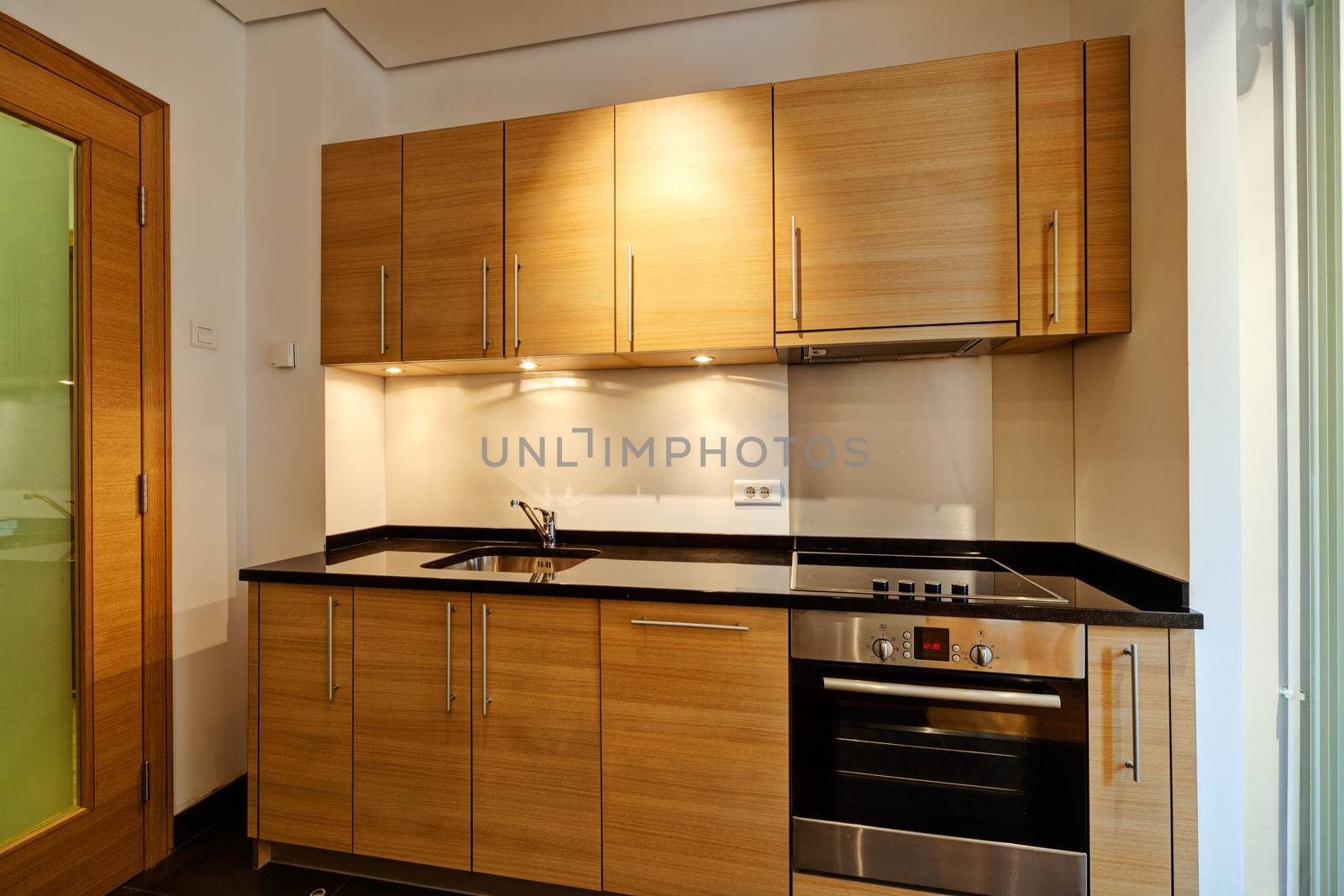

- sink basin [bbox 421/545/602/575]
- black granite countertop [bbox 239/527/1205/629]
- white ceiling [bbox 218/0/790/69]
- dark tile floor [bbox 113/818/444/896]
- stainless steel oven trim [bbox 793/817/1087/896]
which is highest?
white ceiling [bbox 218/0/790/69]

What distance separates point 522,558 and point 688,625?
0.92 metres

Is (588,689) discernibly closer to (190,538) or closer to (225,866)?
(225,866)

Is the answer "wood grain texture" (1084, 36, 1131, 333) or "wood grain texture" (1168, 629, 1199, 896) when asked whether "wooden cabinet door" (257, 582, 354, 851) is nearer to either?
"wood grain texture" (1168, 629, 1199, 896)

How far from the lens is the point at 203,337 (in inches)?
81.6

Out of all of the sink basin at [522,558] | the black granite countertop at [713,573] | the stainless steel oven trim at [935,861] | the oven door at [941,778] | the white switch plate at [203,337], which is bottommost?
the stainless steel oven trim at [935,861]

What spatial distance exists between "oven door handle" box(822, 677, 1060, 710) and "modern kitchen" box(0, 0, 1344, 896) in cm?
1

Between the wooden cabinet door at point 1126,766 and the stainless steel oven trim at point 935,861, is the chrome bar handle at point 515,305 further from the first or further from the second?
the wooden cabinet door at point 1126,766

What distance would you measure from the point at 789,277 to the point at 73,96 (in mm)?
2048

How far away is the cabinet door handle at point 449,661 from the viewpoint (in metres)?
1.67

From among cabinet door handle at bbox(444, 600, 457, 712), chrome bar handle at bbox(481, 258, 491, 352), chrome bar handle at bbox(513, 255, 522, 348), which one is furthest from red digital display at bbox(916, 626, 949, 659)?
chrome bar handle at bbox(481, 258, 491, 352)

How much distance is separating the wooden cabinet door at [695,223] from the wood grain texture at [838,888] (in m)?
1.39

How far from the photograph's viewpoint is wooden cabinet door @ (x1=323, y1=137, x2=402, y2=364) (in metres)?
2.06

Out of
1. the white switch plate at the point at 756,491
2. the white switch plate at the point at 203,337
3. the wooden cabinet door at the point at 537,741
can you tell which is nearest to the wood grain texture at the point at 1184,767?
the white switch plate at the point at 756,491

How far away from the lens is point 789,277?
176cm
